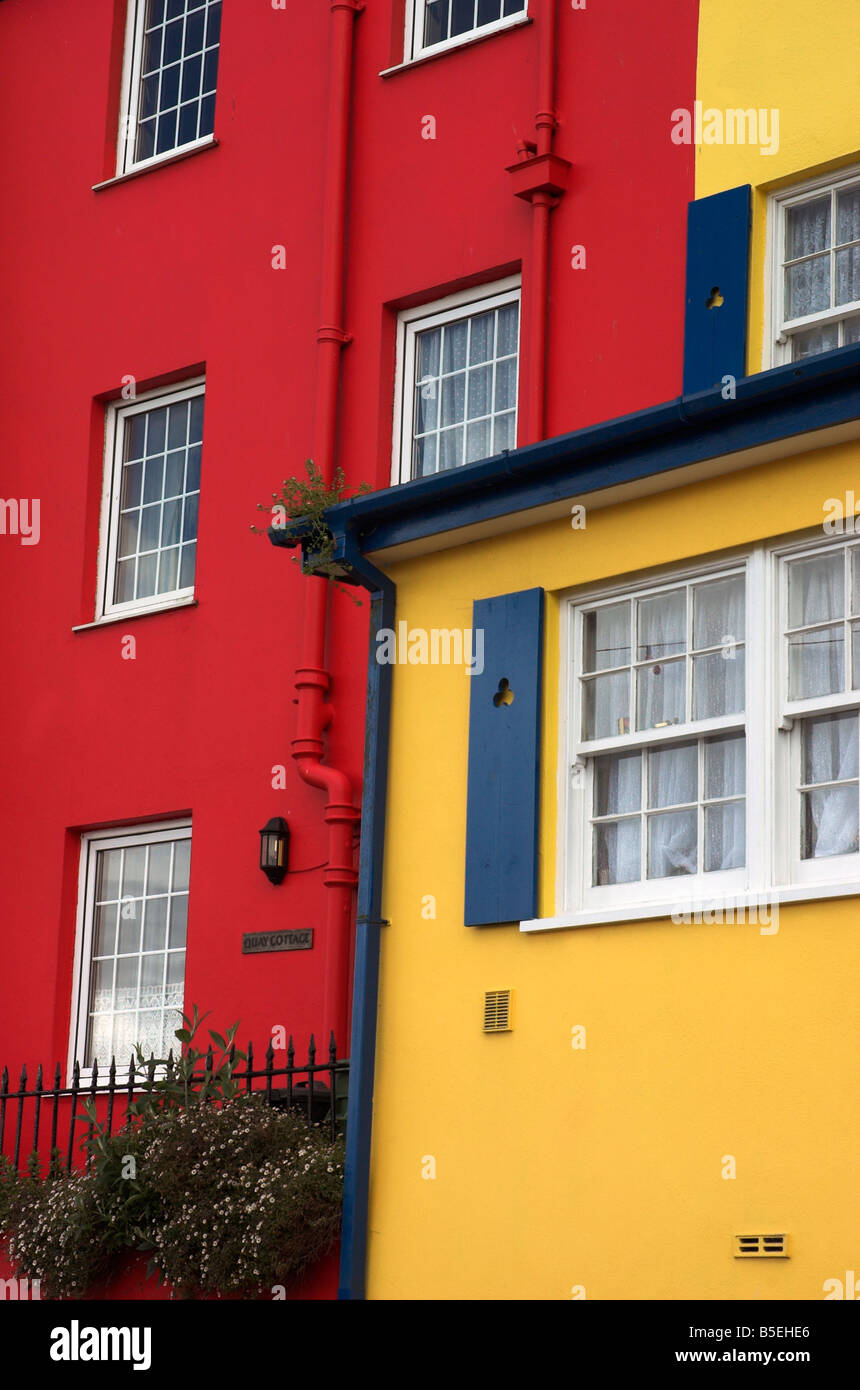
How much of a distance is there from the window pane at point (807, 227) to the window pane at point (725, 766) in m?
3.74

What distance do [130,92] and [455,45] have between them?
11.5 feet

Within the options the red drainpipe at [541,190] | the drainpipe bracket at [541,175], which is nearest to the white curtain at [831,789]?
the red drainpipe at [541,190]

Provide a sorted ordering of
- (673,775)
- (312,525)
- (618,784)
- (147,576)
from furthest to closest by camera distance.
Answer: (147,576) → (312,525) → (618,784) → (673,775)

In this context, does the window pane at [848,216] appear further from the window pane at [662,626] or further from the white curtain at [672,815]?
the white curtain at [672,815]

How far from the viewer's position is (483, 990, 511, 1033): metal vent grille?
29.6ft

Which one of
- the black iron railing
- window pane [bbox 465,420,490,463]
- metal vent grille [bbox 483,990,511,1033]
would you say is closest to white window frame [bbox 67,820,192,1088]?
the black iron railing

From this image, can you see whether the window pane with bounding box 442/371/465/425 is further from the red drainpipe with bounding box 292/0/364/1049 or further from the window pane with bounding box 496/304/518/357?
the red drainpipe with bounding box 292/0/364/1049

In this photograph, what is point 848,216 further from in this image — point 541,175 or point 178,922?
point 178,922

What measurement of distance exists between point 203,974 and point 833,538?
607 cm

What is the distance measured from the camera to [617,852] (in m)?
9.09

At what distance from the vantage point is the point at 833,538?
8.45 meters

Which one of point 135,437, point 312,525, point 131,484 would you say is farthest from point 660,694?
point 135,437

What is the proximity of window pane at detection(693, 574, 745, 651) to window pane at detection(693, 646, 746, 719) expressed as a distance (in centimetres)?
7

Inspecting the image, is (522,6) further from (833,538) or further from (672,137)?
(833,538)
